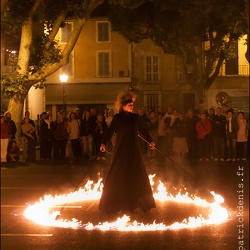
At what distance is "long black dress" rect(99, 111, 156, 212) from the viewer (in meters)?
10.00

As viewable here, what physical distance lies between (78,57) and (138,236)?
119 ft

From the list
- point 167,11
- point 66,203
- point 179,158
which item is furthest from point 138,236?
point 167,11

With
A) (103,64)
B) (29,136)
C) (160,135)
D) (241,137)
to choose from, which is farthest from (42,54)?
(103,64)

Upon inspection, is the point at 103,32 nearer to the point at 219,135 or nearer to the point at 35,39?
the point at 35,39

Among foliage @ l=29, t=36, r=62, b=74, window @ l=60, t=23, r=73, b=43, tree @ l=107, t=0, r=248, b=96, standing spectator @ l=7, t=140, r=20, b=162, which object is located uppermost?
window @ l=60, t=23, r=73, b=43

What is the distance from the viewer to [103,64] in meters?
44.8

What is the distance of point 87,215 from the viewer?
10422 mm

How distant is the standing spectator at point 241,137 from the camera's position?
68.0ft

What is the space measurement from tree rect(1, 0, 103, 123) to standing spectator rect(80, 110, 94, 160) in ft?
9.67

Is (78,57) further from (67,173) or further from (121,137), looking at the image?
(121,137)

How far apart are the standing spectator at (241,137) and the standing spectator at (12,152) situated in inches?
259

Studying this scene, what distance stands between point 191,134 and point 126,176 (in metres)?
10.8

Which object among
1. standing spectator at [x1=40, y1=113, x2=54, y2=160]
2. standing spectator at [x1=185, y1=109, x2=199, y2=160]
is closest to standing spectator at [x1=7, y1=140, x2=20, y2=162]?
standing spectator at [x1=40, y1=113, x2=54, y2=160]

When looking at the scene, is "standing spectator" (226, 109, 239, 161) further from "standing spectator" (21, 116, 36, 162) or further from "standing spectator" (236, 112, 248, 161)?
"standing spectator" (21, 116, 36, 162)
